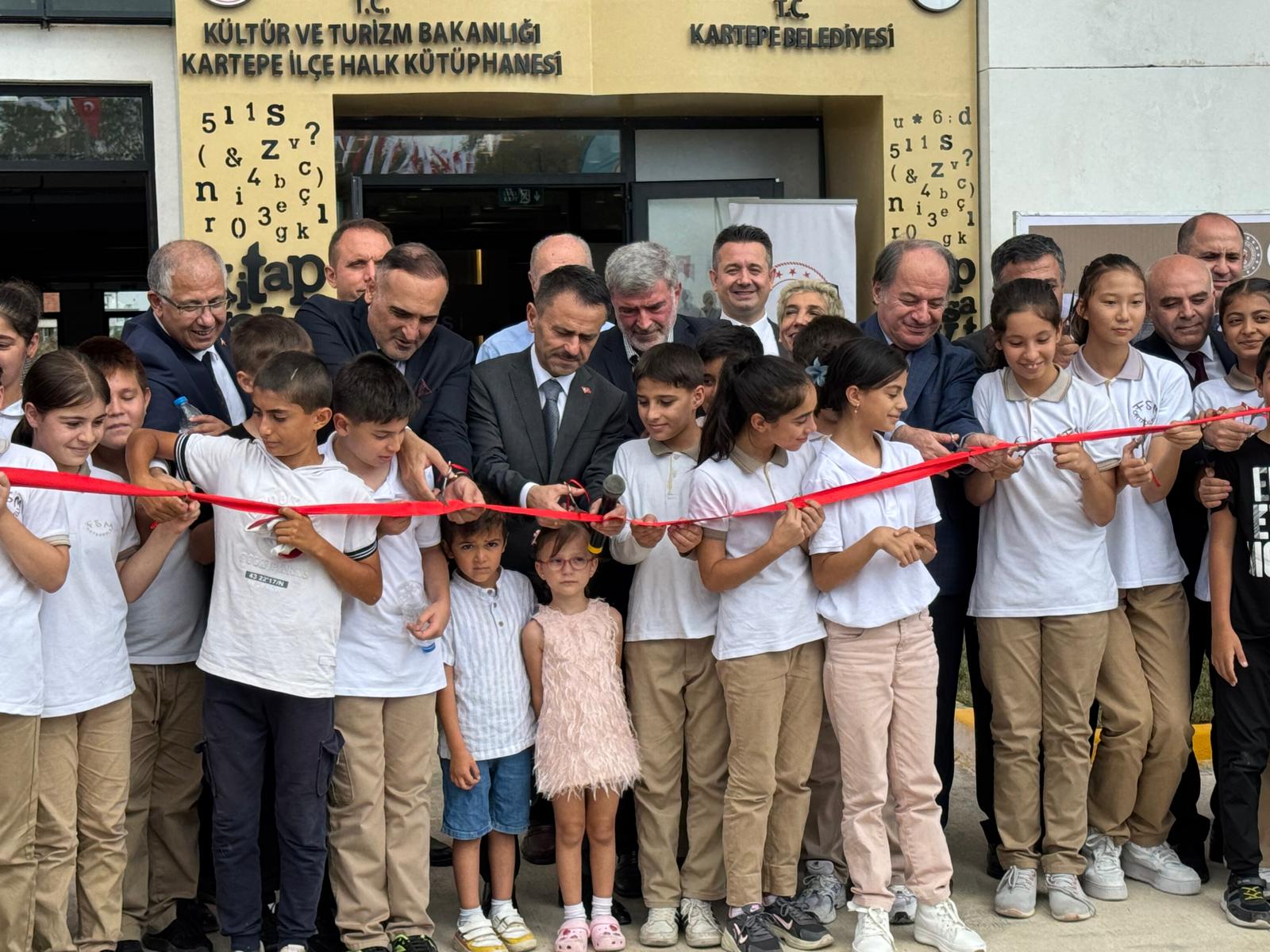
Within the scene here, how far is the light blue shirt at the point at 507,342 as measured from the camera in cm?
605

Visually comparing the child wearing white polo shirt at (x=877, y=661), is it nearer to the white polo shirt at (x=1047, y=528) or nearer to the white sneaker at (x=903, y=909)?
the white sneaker at (x=903, y=909)

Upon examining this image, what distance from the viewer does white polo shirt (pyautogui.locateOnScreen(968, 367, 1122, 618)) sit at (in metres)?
5.07

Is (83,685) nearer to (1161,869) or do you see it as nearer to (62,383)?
(62,383)

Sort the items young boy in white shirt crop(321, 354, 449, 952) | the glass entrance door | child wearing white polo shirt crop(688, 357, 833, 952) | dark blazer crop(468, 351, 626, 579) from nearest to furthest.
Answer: young boy in white shirt crop(321, 354, 449, 952) < child wearing white polo shirt crop(688, 357, 833, 952) < dark blazer crop(468, 351, 626, 579) < the glass entrance door

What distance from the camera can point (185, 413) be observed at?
16.0 ft

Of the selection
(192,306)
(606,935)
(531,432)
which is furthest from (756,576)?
(192,306)

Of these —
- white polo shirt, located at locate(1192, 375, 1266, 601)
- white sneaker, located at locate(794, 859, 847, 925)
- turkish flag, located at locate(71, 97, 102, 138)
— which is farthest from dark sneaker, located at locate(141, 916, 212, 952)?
turkish flag, located at locate(71, 97, 102, 138)

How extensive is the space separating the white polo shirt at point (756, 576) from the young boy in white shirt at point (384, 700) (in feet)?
2.94

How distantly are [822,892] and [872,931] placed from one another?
0.43 m

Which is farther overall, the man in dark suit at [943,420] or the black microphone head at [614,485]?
the man in dark suit at [943,420]

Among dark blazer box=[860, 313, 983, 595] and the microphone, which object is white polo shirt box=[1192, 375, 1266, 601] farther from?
the microphone

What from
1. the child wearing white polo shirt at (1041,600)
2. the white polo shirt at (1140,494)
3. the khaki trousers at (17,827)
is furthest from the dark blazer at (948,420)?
the khaki trousers at (17,827)

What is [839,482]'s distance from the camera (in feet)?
15.8

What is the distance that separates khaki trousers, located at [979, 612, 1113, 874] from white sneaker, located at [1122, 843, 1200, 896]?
338mm
